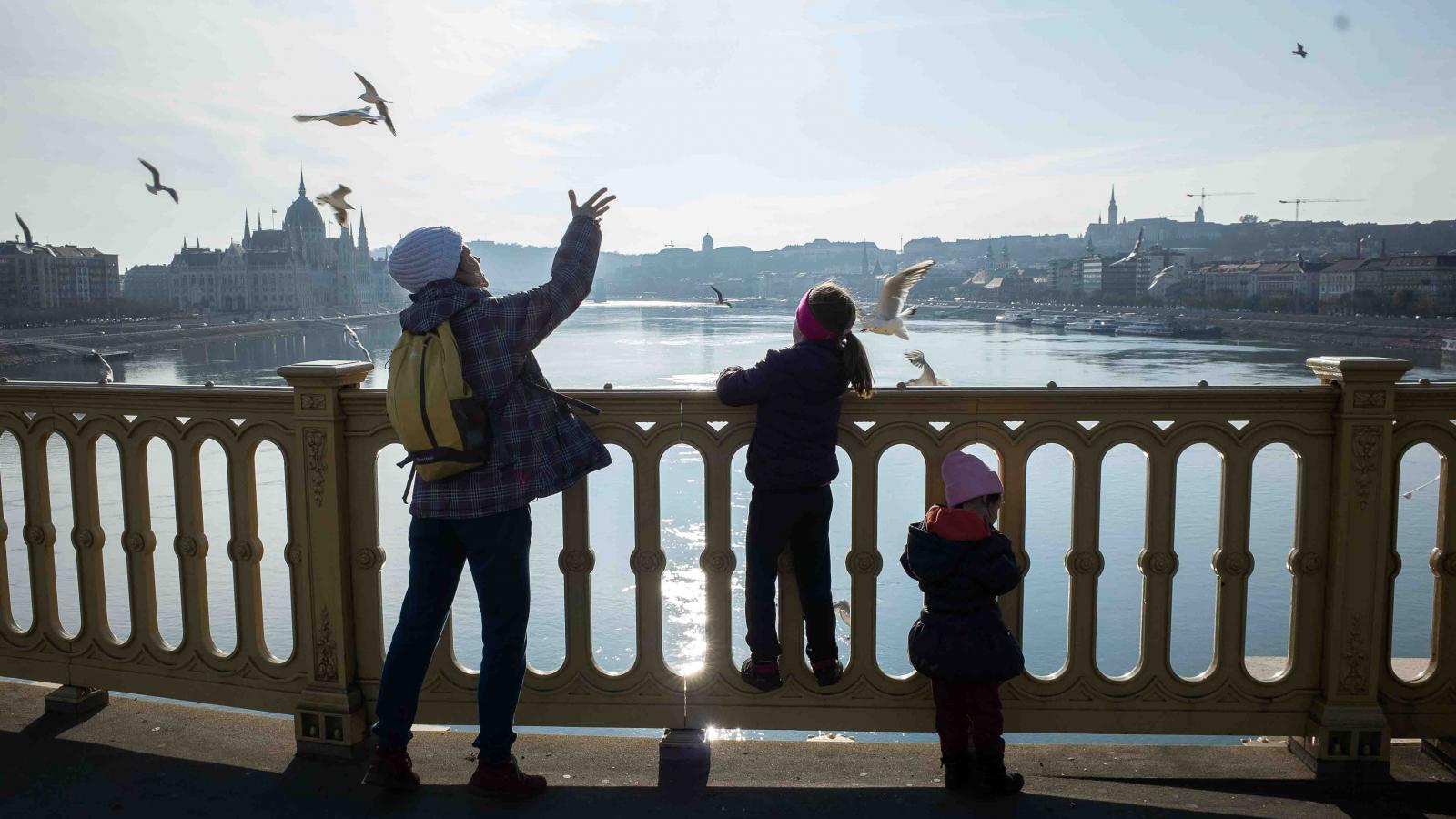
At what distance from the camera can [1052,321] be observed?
71.0 meters

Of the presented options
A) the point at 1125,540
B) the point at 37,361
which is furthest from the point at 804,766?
the point at 37,361

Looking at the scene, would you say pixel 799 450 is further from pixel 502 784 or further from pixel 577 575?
pixel 502 784

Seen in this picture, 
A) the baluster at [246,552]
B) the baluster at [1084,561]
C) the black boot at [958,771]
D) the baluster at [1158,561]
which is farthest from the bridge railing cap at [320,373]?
the baluster at [1158,561]

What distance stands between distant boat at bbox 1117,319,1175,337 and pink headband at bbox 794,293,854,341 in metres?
58.2

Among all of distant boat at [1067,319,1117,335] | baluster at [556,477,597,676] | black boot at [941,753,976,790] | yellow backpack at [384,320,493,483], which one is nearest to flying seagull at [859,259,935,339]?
baluster at [556,477,597,676]

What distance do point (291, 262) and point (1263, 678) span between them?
443 feet

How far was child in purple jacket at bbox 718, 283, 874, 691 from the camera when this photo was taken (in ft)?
9.94

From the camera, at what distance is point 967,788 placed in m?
2.98

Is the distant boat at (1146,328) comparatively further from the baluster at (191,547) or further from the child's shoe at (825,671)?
→ the baluster at (191,547)

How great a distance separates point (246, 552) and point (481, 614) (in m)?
1.00

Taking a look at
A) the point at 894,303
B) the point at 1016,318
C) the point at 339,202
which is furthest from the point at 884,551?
the point at 1016,318

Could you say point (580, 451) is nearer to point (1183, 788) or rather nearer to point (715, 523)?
point (715, 523)

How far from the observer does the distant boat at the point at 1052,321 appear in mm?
67562

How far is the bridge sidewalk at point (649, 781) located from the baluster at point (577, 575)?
0.30m
